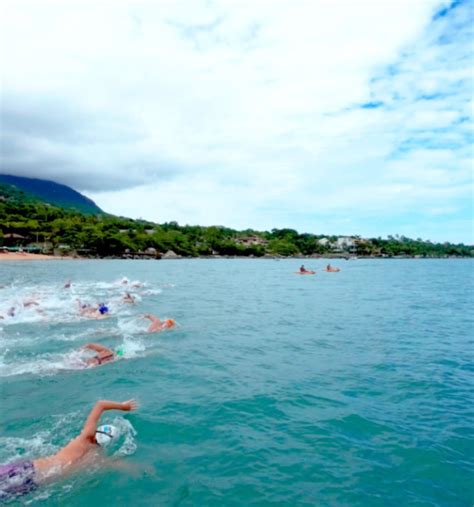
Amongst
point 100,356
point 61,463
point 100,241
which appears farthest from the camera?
point 100,241

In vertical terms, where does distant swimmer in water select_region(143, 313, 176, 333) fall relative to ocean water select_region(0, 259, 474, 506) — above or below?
above

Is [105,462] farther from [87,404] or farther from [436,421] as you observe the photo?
[436,421]

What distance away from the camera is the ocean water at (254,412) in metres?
5.82

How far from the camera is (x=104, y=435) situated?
6.85 meters

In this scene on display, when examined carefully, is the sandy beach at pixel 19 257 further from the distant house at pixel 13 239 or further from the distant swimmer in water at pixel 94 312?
the distant swimmer in water at pixel 94 312

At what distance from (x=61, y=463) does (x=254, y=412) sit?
149 inches

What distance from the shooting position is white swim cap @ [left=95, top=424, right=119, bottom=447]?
265 inches

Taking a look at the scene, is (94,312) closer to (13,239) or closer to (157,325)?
(157,325)

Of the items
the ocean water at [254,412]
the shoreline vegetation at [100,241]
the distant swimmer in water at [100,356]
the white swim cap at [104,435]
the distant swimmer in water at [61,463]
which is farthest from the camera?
the shoreline vegetation at [100,241]

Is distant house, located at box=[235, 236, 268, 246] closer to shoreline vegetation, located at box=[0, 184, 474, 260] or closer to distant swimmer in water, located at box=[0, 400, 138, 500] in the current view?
shoreline vegetation, located at box=[0, 184, 474, 260]

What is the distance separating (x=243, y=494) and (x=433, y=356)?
971 centimetres

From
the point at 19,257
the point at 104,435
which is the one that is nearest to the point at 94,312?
the point at 104,435

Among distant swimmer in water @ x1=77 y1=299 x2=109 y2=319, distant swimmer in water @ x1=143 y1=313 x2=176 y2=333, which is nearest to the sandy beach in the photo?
distant swimmer in water @ x1=77 y1=299 x2=109 y2=319

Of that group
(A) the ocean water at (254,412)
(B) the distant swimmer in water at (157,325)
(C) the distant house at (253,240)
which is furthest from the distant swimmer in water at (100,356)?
(C) the distant house at (253,240)
